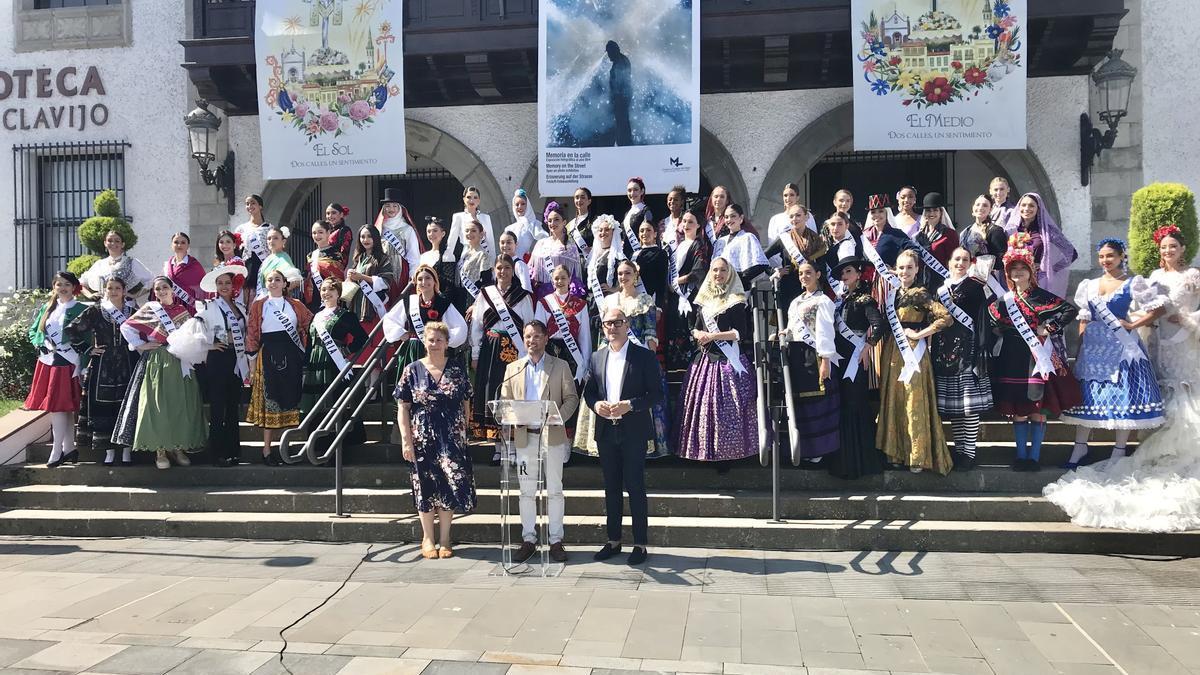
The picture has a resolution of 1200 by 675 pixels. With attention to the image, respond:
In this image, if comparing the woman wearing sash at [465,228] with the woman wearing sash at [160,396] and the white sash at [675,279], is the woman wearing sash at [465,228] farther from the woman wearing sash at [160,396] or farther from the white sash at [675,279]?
the woman wearing sash at [160,396]

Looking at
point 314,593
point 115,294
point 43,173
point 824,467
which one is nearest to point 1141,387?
point 824,467

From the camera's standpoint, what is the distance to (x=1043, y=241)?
7766 millimetres

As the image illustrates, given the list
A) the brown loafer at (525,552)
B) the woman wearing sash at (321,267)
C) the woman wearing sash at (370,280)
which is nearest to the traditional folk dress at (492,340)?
the woman wearing sash at (370,280)

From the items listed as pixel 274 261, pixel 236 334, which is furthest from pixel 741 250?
pixel 236 334

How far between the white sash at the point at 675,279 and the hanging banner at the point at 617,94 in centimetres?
220

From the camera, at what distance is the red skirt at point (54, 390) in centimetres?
820

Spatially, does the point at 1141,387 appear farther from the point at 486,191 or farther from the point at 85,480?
the point at 85,480

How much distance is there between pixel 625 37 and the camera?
10.5 metres

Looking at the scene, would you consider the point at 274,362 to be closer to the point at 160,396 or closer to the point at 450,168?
the point at 160,396

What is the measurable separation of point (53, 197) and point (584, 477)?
10.2 m

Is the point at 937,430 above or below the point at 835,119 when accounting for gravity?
below

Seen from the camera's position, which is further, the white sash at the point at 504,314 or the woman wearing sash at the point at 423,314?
the white sash at the point at 504,314

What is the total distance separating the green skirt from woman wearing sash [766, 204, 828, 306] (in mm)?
5281

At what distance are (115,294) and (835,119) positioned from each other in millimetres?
8433
